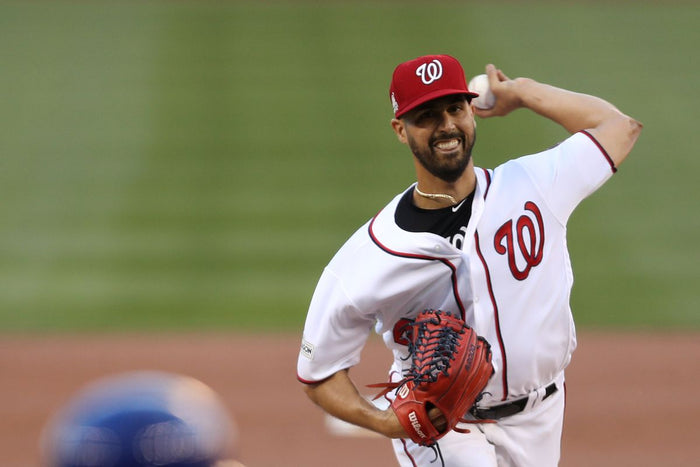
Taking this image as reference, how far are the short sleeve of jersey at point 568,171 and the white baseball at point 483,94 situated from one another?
39cm

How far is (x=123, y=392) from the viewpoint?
187 centimetres

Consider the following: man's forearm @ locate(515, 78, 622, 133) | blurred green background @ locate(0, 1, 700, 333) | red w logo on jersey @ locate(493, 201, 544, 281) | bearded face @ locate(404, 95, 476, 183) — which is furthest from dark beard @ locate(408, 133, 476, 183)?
blurred green background @ locate(0, 1, 700, 333)

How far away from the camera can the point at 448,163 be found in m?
3.64

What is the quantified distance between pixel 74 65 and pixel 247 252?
739 cm

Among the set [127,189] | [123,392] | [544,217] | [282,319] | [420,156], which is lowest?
[123,392]

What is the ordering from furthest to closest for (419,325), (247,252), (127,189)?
(127,189), (247,252), (419,325)

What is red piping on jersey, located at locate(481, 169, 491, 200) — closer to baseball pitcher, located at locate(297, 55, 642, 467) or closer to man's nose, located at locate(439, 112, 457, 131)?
baseball pitcher, located at locate(297, 55, 642, 467)

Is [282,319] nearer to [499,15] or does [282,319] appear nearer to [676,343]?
[676,343]

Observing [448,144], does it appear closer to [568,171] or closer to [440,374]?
[568,171]

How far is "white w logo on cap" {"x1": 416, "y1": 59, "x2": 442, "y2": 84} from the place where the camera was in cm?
→ 362

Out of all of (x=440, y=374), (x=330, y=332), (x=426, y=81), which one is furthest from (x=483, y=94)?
(x=440, y=374)

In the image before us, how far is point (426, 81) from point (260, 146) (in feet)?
34.3

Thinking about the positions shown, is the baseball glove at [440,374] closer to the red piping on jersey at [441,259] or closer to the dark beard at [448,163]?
the red piping on jersey at [441,259]

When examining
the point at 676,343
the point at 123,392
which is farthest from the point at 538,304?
the point at 676,343
